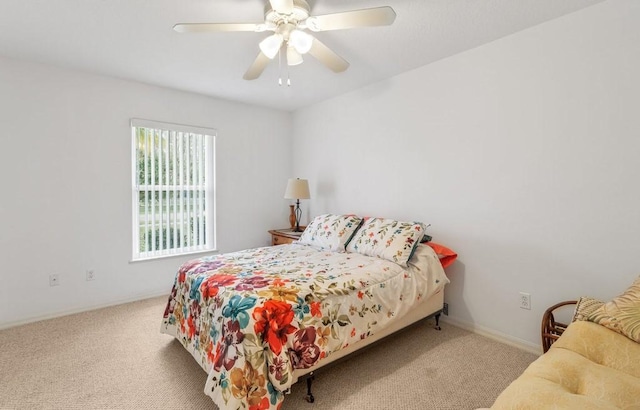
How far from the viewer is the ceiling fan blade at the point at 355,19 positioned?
1649 mm

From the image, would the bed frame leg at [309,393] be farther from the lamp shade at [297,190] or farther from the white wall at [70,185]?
the white wall at [70,185]

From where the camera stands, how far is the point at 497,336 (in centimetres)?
260

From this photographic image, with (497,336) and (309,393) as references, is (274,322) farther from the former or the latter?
(497,336)

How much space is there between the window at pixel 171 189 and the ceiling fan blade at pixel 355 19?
2.55m

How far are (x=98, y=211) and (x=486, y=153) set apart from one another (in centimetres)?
383

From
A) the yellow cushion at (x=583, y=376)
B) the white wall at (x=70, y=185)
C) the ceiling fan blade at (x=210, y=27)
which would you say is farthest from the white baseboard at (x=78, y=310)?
the yellow cushion at (x=583, y=376)

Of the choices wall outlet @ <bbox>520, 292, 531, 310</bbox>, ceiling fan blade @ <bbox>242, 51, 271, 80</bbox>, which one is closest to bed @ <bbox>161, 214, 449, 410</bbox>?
wall outlet @ <bbox>520, 292, 531, 310</bbox>

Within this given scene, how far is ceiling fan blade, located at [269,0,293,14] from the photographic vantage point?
5.63 feet

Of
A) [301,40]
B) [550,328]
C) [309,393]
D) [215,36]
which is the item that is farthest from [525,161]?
[215,36]

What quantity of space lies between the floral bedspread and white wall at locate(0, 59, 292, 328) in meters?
1.37

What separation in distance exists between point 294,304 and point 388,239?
1.23 meters

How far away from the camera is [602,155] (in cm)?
207

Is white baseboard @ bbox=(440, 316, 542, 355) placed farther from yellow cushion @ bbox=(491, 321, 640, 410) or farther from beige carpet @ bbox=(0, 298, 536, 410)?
yellow cushion @ bbox=(491, 321, 640, 410)

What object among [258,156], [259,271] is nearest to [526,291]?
[259,271]
